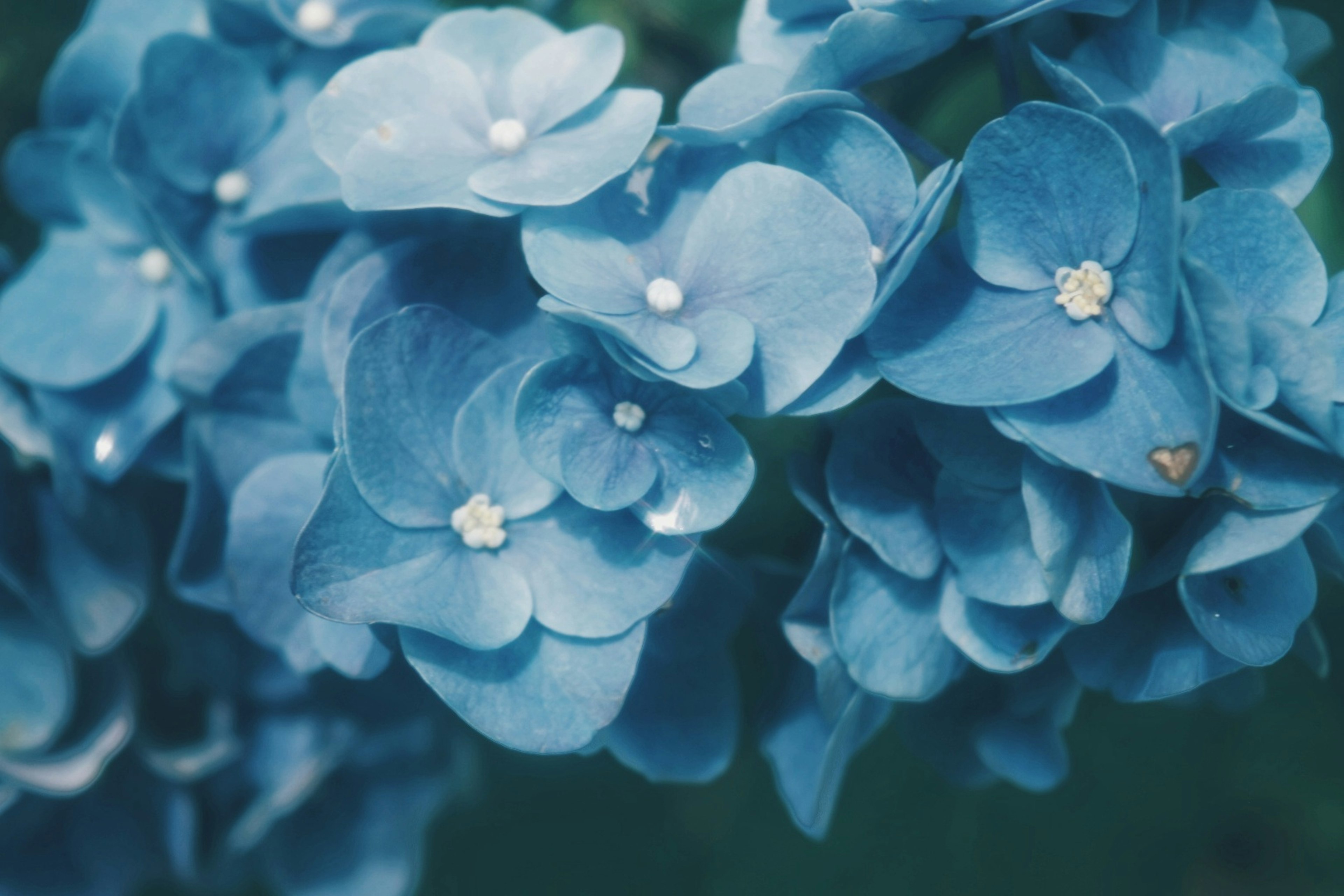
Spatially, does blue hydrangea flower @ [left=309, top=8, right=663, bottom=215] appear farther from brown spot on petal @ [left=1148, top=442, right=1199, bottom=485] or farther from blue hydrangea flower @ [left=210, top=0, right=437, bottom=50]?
brown spot on petal @ [left=1148, top=442, right=1199, bottom=485]

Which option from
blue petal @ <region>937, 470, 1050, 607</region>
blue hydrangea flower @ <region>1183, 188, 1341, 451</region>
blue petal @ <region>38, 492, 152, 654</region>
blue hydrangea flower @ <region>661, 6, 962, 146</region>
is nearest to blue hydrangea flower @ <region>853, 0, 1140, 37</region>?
blue hydrangea flower @ <region>661, 6, 962, 146</region>

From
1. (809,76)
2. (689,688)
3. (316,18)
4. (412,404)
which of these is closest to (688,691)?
(689,688)

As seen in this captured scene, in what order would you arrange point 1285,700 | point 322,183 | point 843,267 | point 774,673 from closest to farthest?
1. point 843,267
2. point 322,183
3. point 774,673
4. point 1285,700

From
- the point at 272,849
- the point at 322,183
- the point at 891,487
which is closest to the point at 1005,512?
the point at 891,487

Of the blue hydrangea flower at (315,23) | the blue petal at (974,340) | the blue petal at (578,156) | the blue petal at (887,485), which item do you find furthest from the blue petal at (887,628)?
the blue hydrangea flower at (315,23)

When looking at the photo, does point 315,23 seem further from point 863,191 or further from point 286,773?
point 286,773

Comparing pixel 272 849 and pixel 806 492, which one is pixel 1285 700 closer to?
pixel 806 492

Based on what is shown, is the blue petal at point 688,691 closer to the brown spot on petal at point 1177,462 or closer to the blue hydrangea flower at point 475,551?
the blue hydrangea flower at point 475,551
